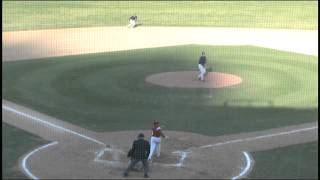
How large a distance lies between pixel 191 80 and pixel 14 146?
10.7 meters

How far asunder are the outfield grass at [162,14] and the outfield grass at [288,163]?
26.2 meters

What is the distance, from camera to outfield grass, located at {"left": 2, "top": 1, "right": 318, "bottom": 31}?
140 feet

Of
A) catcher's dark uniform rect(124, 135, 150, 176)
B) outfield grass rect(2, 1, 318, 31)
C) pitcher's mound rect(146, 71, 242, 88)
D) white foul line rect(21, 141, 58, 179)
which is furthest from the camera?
outfield grass rect(2, 1, 318, 31)

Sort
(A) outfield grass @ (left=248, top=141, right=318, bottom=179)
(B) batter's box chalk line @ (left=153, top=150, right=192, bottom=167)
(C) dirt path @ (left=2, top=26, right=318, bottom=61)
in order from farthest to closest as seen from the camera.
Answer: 1. (C) dirt path @ (left=2, top=26, right=318, bottom=61)
2. (B) batter's box chalk line @ (left=153, top=150, right=192, bottom=167)
3. (A) outfield grass @ (left=248, top=141, right=318, bottom=179)

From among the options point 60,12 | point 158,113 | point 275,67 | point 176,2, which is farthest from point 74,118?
point 176,2

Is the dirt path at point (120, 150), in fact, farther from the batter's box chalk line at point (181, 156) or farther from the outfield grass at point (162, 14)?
the outfield grass at point (162, 14)

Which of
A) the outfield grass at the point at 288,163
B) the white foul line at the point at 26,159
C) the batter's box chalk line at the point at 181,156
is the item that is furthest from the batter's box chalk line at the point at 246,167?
the white foul line at the point at 26,159

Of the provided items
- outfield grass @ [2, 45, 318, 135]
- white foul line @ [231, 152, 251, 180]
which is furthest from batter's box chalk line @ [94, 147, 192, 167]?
outfield grass @ [2, 45, 318, 135]

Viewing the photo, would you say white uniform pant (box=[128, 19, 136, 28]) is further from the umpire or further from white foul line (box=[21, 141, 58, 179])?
the umpire

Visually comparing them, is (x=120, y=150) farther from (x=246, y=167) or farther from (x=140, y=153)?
(x=246, y=167)

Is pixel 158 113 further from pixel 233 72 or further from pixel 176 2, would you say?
pixel 176 2

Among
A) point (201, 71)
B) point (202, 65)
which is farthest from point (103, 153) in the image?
point (201, 71)

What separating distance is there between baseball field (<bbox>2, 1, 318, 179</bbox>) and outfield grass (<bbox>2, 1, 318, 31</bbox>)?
23 cm

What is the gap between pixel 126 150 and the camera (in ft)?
54.0
